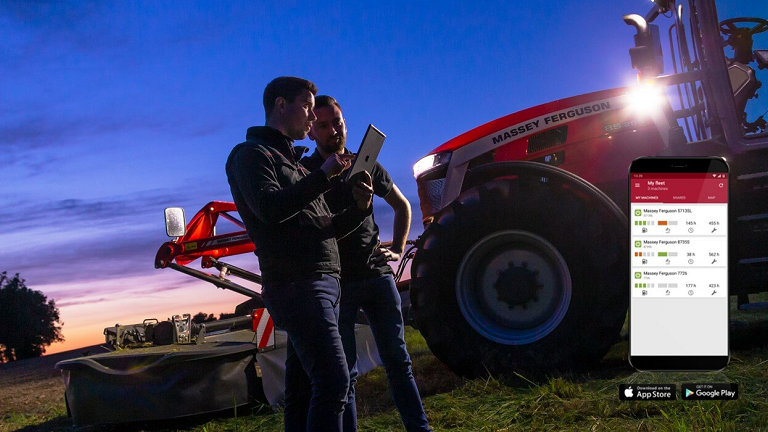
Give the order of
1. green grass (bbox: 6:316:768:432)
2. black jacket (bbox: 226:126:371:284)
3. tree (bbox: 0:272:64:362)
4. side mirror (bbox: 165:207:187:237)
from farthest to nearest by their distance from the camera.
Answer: tree (bbox: 0:272:64:362) < side mirror (bbox: 165:207:187:237) < green grass (bbox: 6:316:768:432) < black jacket (bbox: 226:126:371:284)

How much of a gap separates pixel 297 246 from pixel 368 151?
20.7 inches

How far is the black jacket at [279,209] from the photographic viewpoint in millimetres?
2408

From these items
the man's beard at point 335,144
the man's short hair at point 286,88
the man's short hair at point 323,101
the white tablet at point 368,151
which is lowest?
Answer: the white tablet at point 368,151

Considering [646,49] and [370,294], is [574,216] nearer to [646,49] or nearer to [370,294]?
[646,49]

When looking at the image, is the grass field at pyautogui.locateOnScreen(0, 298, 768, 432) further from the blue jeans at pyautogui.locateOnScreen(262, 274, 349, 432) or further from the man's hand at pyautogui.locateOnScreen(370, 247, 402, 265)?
the blue jeans at pyautogui.locateOnScreen(262, 274, 349, 432)

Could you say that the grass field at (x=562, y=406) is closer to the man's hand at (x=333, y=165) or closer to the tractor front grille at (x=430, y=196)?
the tractor front grille at (x=430, y=196)

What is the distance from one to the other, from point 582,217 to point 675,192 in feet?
5.29

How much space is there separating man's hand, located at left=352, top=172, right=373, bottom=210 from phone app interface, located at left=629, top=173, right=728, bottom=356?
112 cm

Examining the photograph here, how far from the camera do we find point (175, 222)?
6.98 metres

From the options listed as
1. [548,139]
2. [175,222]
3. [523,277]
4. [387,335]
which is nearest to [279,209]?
[387,335]

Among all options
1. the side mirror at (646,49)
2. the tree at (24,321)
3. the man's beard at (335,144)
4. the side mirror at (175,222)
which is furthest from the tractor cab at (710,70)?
the tree at (24,321)

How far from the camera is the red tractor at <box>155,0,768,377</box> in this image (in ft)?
14.7

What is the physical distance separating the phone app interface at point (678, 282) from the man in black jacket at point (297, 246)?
4.18 ft

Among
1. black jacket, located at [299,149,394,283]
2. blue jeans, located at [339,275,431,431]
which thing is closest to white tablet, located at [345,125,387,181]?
black jacket, located at [299,149,394,283]
